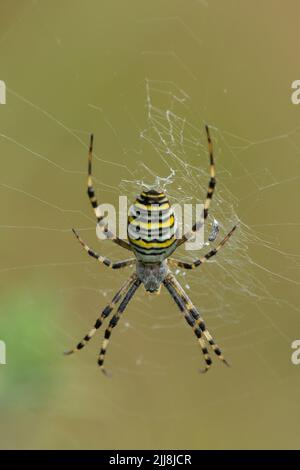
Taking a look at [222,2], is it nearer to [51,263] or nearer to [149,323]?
[51,263]

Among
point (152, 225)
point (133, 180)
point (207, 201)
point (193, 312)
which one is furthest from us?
point (193, 312)

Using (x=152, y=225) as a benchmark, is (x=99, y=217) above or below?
above

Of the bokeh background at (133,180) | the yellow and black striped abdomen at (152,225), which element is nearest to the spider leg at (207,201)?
the yellow and black striped abdomen at (152,225)

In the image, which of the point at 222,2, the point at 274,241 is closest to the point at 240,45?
the point at 222,2

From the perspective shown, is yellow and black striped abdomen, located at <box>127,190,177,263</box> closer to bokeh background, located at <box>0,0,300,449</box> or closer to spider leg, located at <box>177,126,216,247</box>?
spider leg, located at <box>177,126,216,247</box>

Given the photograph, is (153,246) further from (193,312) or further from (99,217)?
(193,312)

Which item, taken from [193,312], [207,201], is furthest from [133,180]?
[193,312]

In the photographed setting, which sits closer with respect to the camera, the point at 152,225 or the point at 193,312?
the point at 152,225
